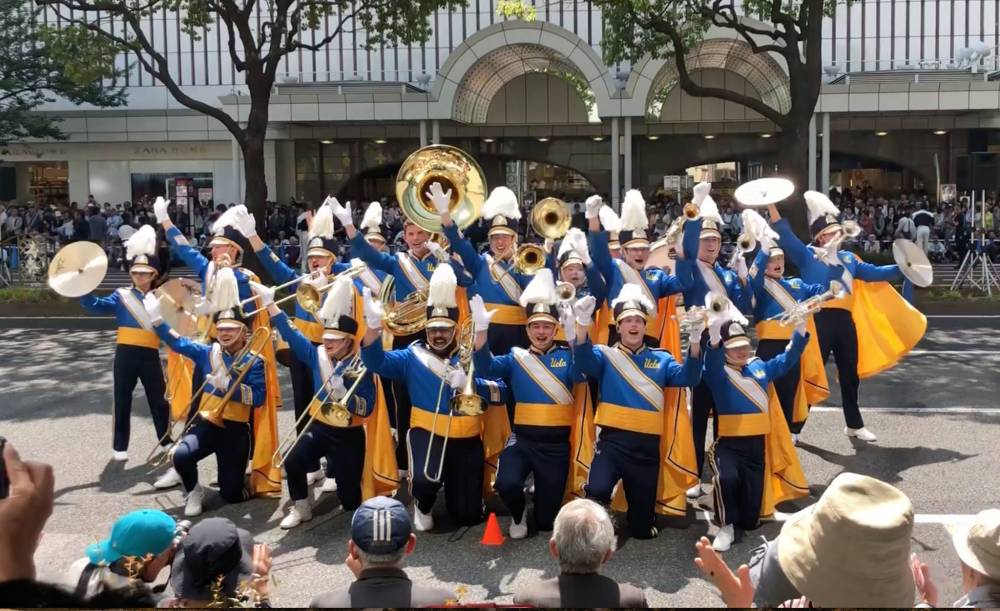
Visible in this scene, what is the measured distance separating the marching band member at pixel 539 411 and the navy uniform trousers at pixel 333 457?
1.02m

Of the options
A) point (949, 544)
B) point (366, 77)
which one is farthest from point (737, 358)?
point (366, 77)

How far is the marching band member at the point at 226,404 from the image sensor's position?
23.3ft

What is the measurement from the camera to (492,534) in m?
6.46

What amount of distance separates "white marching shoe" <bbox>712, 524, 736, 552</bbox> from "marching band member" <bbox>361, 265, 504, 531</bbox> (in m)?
1.56

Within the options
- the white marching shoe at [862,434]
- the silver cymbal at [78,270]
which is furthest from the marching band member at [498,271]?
the white marching shoe at [862,434]

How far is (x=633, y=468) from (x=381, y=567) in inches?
122

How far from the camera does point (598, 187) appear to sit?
35.4 metres

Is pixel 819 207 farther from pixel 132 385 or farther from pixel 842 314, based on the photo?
pixel 132 385

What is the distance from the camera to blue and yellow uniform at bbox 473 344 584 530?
6594mm

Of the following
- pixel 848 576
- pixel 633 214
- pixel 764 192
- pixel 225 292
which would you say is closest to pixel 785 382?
pixel 764 192

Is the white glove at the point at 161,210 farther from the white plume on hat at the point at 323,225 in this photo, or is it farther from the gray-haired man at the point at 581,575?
the gray-haired man at the point at 581,575

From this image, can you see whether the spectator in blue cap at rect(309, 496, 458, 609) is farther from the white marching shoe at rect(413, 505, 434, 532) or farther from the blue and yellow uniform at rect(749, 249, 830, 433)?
the blue and yellow uniform at rect(749, 249, 830, 433)

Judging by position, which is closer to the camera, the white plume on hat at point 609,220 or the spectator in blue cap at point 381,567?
the spectator in blue cap at point 381,567

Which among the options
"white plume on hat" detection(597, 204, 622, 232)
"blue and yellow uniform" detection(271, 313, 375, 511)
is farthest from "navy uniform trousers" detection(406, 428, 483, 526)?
"white plume on hat" detection(597, 204, 622, 232)
